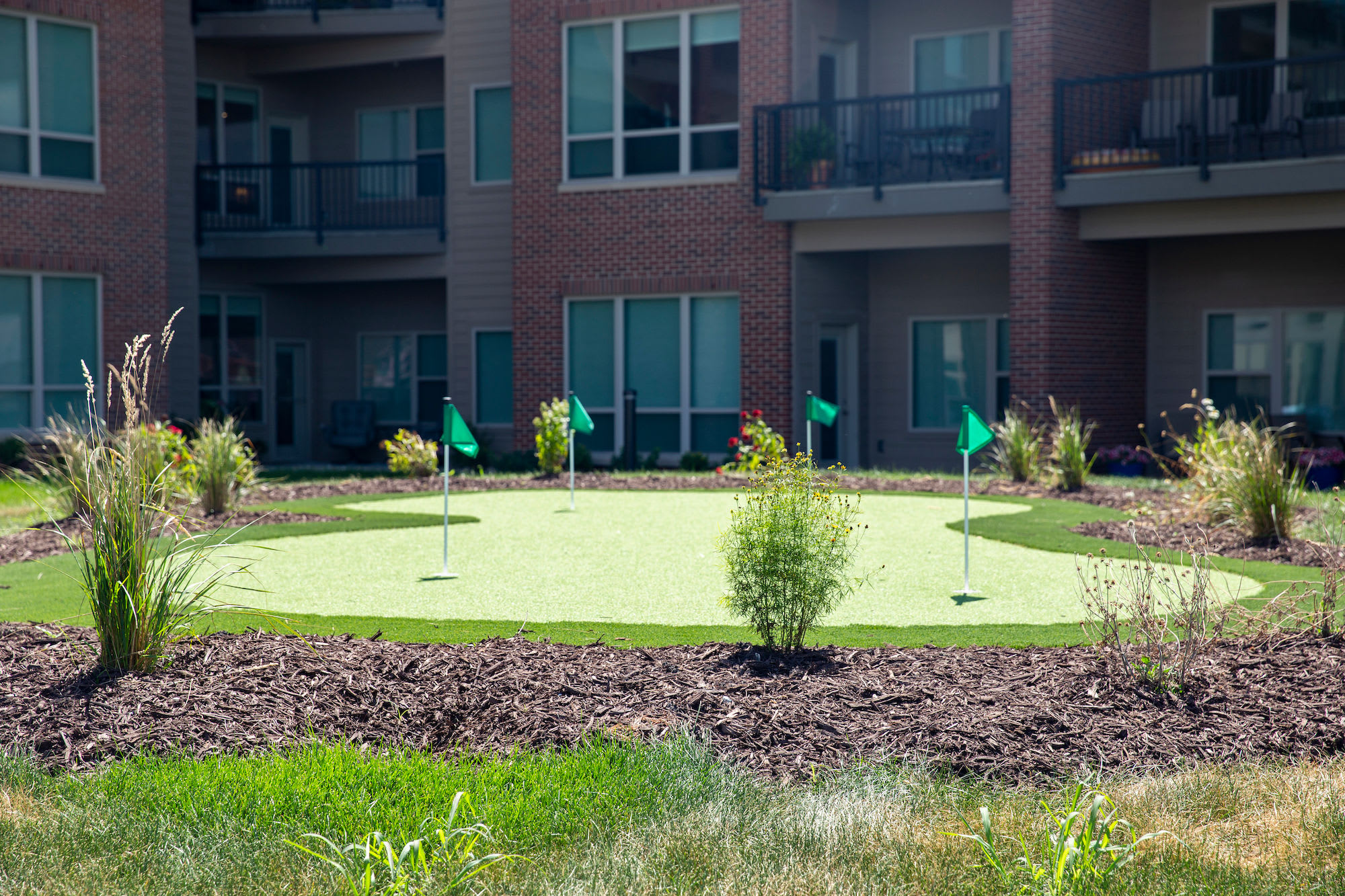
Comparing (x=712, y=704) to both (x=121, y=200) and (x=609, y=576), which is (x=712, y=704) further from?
(x=121, y=200)

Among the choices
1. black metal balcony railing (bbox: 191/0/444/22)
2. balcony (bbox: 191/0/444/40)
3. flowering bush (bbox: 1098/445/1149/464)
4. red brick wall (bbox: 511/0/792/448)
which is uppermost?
black metal balcony railing (bbox: 191/0/444/22)

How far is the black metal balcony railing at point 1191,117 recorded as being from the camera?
1658 centimetres

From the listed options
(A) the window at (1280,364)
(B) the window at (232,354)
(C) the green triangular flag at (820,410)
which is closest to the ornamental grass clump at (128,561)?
(C) the green triangular flag at (820,410)

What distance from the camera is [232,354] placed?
24078 mm

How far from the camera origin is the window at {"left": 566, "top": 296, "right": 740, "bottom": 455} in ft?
64.9

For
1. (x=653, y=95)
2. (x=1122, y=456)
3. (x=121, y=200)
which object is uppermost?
(x=653, y=95)

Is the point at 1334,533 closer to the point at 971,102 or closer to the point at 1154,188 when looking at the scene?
the point at 1154,188

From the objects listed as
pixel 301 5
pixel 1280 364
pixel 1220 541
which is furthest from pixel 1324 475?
pixel 301 5

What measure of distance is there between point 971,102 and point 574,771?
16.5 metres

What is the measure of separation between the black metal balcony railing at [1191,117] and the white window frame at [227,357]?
14.0 meters

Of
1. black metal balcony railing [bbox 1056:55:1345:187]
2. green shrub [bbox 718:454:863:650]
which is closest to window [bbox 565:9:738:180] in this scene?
black metal balcony railing [bbox 1056:55:1345:187]

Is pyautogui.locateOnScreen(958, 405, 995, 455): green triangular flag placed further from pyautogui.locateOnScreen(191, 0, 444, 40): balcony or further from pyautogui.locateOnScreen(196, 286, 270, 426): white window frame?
pyautogui.locateOnScreen(196, 286, 270, 426): white window frame

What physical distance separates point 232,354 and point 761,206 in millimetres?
10420

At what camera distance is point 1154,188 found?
16.5 m
